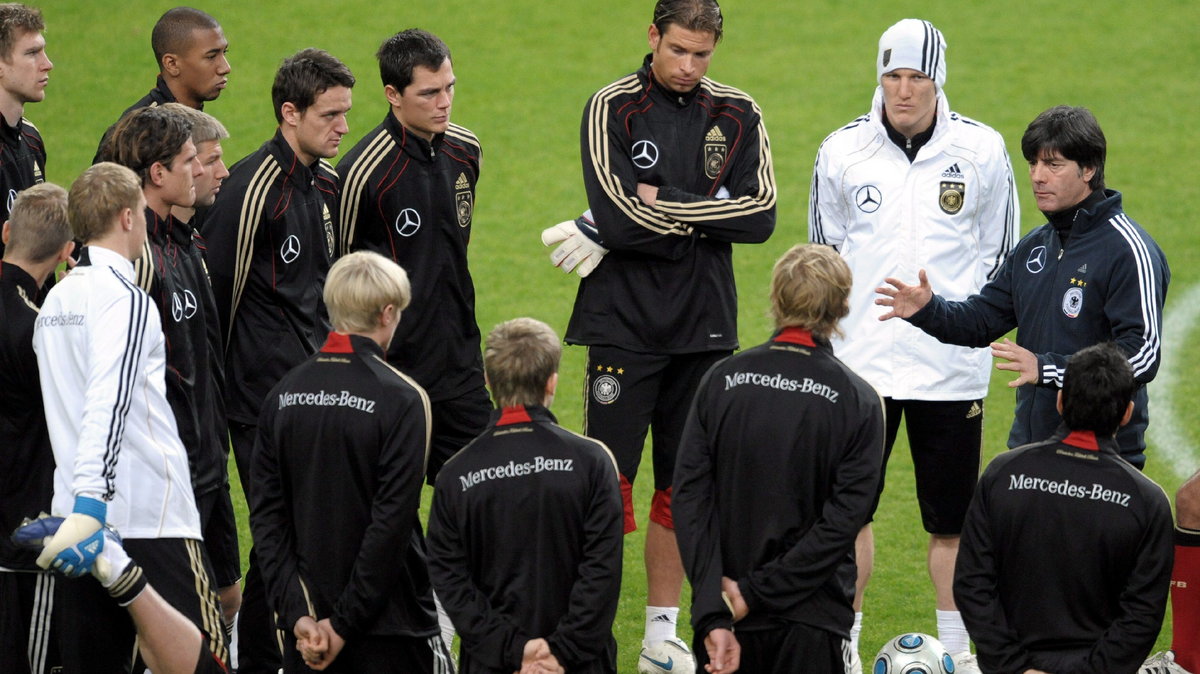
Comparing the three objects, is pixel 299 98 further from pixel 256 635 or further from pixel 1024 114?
pixel 1024 114

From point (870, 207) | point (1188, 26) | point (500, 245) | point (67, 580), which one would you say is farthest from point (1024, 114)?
point (67, 580)

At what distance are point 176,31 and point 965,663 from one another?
14.0ft

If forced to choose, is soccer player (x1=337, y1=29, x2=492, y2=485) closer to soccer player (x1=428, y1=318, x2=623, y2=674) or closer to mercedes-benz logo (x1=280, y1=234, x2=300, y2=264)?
mercedes-benz logo (x1=280, y1=234, x2=300, y2=264)

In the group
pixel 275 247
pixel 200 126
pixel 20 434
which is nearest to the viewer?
pixel 20 434

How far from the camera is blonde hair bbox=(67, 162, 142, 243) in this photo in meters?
4.13

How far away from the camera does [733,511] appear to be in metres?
4.04

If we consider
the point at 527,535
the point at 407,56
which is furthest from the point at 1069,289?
the point at 407,56

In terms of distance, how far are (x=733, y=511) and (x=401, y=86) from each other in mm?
2365

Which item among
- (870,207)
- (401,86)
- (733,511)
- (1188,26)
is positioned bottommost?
(733,511)

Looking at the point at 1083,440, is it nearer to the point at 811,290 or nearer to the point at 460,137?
the point at 811,290

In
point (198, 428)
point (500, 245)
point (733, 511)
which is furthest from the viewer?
point (500, 245)

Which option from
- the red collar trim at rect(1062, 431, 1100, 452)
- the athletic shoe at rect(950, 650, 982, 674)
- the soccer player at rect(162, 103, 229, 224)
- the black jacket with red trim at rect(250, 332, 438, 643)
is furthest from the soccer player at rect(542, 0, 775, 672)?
the red collar trim at rect(1062, 431, 1100, 452)

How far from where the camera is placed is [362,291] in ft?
13.5

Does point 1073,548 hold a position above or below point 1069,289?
below
